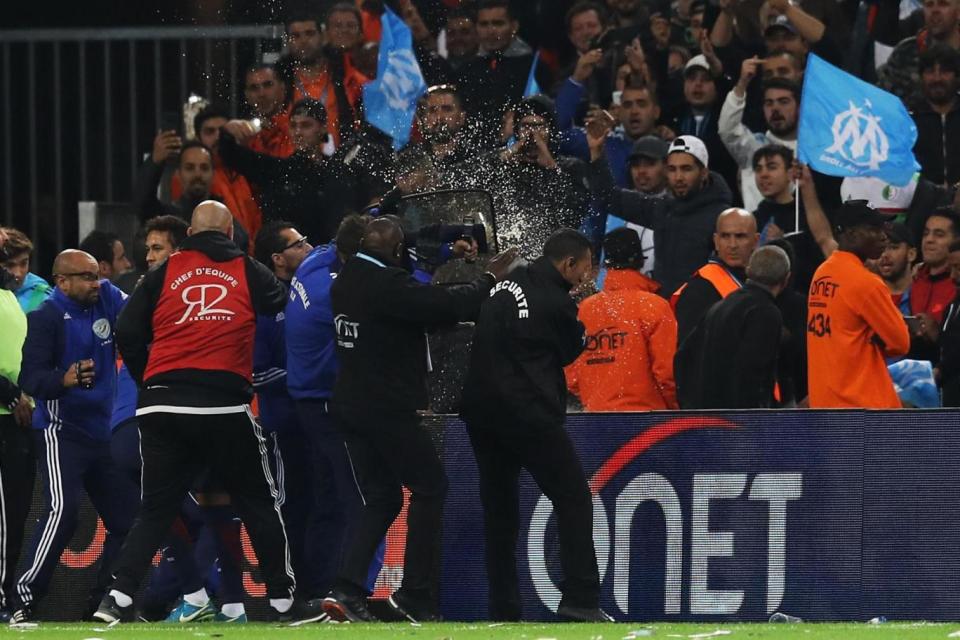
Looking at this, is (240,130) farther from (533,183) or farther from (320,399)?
(320,399)

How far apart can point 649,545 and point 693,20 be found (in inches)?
235

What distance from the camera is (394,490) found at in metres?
10.2

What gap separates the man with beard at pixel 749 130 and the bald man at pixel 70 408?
4.59m

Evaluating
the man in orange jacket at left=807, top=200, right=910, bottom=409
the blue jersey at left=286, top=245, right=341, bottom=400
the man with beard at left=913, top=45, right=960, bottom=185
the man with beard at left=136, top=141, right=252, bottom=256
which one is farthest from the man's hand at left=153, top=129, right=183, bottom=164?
the man in orange jacket at left=807, top=200, right=910, bottom=409

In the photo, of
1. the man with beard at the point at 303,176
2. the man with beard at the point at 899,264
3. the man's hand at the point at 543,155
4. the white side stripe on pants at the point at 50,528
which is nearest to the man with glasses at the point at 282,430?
the white side stripe on pants at the point at 50,528

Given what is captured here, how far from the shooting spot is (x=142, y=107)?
16516 mm

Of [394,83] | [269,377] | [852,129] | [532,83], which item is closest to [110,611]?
[269,377]

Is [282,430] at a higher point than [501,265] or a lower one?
lower

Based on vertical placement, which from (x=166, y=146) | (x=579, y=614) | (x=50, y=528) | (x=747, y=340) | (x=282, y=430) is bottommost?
(x=579, y=614)

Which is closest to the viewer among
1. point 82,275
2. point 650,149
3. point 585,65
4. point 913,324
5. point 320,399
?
point 320,399

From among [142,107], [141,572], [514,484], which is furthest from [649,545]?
[142,107]

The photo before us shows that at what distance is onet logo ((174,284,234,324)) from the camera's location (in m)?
10.3

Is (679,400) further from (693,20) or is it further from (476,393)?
(693,20)

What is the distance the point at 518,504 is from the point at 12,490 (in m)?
2.86
